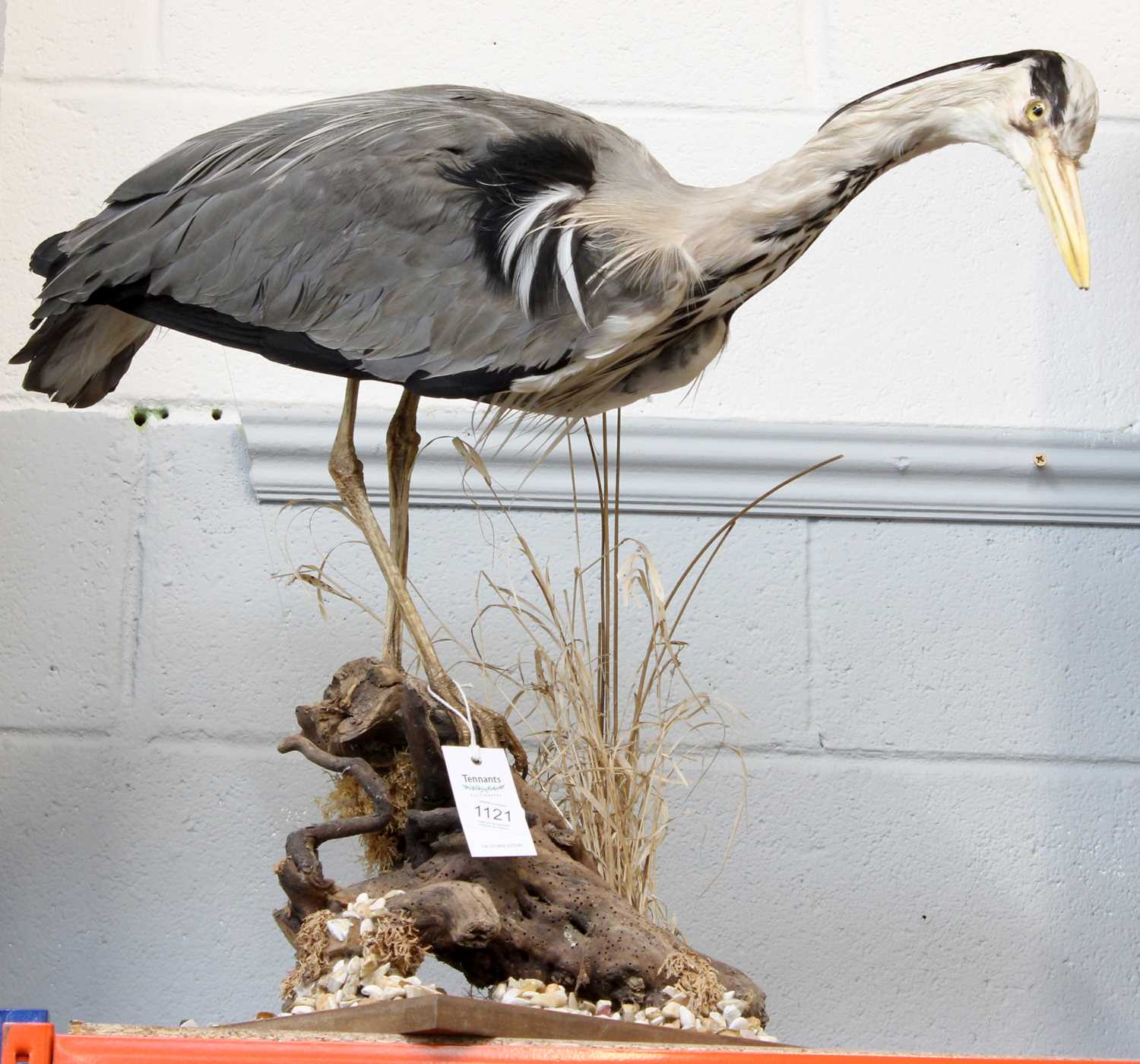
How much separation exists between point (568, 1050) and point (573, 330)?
16.2 inches

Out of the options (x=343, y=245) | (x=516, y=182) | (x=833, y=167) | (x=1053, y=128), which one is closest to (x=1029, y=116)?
(x=1053, y=128)

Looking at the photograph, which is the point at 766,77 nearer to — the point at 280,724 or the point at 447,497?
the point at 447,497

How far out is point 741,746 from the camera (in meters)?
1.28

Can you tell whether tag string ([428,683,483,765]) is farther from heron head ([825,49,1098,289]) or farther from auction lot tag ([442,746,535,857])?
heron head ([825,49,1098,289])

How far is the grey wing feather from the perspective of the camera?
860mm

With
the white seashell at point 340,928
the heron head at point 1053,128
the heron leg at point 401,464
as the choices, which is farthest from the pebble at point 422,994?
the heron head at point 1053,128

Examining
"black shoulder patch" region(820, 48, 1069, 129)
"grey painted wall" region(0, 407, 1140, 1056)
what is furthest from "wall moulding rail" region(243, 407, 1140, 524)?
"black shoulder patch" region(820, 48, 1069, 129)

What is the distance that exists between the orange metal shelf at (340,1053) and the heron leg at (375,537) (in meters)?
0.26

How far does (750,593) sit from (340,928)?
62 cm

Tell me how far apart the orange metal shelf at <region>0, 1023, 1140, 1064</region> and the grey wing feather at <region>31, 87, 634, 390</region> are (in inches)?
15.3

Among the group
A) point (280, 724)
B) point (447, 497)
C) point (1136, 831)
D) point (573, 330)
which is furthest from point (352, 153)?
point (1136, 831)

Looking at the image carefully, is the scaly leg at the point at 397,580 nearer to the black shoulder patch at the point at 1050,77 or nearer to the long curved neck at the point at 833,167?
the long curved neck at the point at 833,167

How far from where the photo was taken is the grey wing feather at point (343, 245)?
86 cm

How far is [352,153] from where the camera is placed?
92 centimetres
